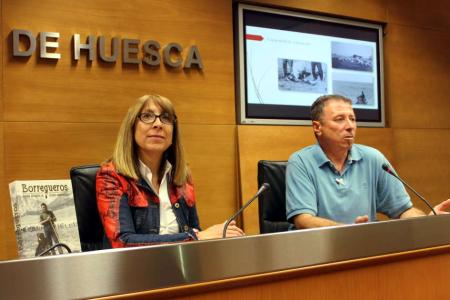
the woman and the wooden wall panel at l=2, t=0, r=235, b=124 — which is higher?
the wooden wall panel at l=2, t=0, r=235, b=124

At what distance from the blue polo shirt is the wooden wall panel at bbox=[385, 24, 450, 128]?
6.01 ft

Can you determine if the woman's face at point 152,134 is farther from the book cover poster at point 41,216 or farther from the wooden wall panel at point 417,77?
the wooden wall panel at point 417,77

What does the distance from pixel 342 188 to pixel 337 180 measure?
44 mm

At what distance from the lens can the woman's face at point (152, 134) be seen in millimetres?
2090

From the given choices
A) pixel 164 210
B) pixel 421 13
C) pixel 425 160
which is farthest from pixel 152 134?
pixel 421 13

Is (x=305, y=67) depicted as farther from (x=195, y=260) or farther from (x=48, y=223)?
(x=195, y=260)

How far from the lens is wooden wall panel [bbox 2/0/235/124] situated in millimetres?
2775

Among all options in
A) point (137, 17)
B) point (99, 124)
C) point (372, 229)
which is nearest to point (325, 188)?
point (372, 229)

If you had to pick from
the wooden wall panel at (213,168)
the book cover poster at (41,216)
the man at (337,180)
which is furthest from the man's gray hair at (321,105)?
the book cover poster at (41,216)

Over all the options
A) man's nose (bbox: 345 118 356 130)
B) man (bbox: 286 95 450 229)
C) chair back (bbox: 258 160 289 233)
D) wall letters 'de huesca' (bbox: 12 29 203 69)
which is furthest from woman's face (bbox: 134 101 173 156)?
wall letters 'de huesca' (bbox: 12 29 203 69)

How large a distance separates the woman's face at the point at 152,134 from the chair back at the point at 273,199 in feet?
1.64

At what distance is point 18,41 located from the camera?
2.72 m

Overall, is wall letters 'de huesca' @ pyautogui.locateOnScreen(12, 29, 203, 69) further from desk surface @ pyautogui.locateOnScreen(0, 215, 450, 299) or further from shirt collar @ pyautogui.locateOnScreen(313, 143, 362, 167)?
desk surface @ pyautogui.locateOnScreen(0, 215, 450, 299)

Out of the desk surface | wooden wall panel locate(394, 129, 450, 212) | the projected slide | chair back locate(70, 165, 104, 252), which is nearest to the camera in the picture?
the desk surface
